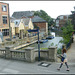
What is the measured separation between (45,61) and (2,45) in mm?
13596

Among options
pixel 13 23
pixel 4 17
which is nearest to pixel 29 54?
pixel 4 17

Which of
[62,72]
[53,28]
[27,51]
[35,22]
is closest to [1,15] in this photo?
[27,51]

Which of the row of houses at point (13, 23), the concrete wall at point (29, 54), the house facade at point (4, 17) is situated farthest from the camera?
the row of houses at point (13, 23)

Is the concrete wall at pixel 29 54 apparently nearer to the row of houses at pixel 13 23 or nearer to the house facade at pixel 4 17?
the row of houses at pixel 13 23

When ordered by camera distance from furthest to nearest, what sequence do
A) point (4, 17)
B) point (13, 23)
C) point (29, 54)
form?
point (13, 23) → point (4, 17) → point (29, 54)

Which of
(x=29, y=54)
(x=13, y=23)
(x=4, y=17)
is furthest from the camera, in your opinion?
(x=13, y=23)

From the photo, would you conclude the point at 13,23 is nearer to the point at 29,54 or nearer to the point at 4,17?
the point at 4,17

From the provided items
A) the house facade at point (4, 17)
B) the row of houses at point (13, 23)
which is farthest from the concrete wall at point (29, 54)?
the house facade at point (4, 17)

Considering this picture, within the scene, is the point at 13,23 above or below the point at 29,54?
above

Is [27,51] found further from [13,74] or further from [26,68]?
[13,74]

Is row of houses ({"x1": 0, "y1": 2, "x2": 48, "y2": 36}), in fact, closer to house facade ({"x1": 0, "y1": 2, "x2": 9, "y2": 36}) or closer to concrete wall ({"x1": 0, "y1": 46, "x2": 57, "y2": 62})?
house facade ({"x1": 0, "y1": 2, "x2": 9, "y2": 36})

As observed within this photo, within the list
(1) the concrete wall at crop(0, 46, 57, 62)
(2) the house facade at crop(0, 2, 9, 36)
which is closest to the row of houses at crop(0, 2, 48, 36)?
(2) the house facade at crop(0, 2, 9, 36)

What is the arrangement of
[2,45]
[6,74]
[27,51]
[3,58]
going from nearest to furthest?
[6,74], [27,51], [3,58], [2,45]

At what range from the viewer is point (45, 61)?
8539 mm
